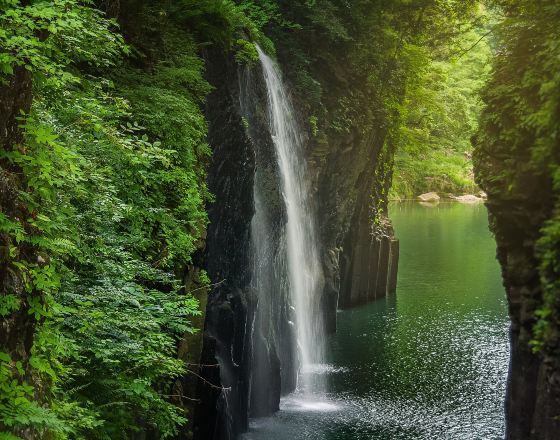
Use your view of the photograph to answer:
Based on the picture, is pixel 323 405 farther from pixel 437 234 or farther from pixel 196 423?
pixel 437 234

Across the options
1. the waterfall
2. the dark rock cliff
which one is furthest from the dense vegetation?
the waterfall

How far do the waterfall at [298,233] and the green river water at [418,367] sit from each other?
0.81 m

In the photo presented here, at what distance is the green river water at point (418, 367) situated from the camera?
1759 centimetres

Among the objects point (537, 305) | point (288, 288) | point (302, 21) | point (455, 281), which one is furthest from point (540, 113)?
point (455, 281)

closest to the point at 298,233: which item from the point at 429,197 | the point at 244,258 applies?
the point at 244,258

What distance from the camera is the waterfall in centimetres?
2080

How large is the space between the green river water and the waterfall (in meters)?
0.81

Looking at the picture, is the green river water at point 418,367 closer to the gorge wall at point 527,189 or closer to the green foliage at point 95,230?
the gorge wall at point 527,189

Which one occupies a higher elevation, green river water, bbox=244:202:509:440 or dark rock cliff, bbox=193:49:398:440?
dark rock cliff, bbox=193:49:398:440

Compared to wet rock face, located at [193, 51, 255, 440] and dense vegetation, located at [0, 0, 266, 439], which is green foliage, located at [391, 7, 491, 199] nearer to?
Answer: wet rock face, located at [193, 51, 255, 440]

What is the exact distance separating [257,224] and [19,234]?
1296 cm

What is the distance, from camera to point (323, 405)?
63.2 ft

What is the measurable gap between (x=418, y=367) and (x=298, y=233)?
215 inches

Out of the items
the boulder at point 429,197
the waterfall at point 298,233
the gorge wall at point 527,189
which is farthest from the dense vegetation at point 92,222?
the boulder at point 429,197
